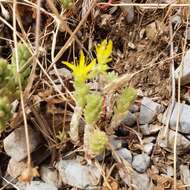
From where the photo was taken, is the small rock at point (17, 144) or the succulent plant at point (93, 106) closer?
the succulent plant at point (93, 106)

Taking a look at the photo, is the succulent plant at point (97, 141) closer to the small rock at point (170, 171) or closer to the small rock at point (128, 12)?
the small rock at point (170, 171)

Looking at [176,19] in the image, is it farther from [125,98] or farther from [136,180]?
[136,180]

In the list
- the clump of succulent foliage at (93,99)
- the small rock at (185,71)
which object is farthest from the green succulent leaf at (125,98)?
the small rock at (185,71)

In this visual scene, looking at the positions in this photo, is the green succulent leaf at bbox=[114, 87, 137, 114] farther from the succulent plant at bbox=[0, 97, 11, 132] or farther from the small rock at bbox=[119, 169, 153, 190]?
the succulent plant at bbox=[0, 97, 11, 132]

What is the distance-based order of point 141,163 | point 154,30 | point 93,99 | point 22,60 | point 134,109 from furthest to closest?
point 154,30 → point 134,109 → point 141,163 → point 22,60 → point 93,99

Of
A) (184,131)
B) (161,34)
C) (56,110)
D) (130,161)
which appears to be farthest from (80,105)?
(161,34)

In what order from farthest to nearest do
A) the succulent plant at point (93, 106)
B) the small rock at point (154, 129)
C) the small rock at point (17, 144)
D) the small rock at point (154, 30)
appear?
the small rock at point (154, 30)
the small rock at point (154, 129)
the small rock at point (17, 144)
the succulent plant at point (93, 106)

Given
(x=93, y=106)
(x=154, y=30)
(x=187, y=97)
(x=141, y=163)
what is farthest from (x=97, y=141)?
(x=154, y=30)
